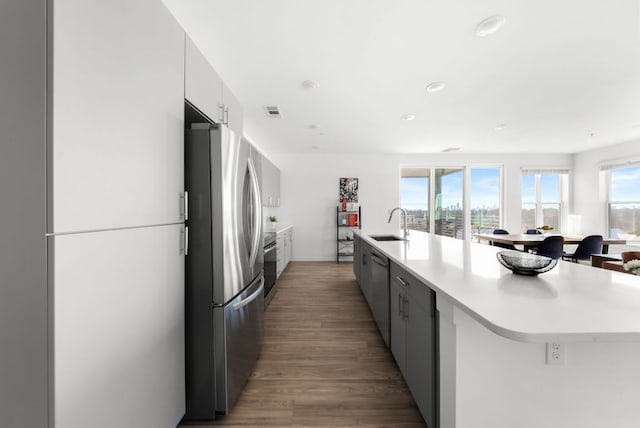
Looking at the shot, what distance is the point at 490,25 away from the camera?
1.98 metres

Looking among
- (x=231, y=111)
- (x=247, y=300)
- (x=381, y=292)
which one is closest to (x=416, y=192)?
(x=381, y=292)

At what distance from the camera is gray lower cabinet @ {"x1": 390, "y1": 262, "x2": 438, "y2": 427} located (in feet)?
4.09

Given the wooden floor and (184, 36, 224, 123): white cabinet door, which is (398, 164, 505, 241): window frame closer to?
the wooden floor

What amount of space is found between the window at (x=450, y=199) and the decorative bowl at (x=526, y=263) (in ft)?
19.0

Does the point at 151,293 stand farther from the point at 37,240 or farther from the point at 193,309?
the point at 37,240

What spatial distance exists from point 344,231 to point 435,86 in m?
4.12

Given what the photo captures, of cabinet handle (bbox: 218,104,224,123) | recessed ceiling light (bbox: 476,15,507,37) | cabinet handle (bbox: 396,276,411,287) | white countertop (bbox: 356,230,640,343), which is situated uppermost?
recessed ceiling light (bbox: 476,15,507,37)

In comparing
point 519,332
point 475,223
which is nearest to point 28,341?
point 519,332

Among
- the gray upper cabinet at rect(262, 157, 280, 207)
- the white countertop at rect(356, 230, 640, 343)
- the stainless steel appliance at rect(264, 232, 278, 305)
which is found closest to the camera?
the white countertop at rect(356, 230, 640, 343)

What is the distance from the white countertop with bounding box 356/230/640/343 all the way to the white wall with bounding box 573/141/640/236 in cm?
669

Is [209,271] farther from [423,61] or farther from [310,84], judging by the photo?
[423,61]

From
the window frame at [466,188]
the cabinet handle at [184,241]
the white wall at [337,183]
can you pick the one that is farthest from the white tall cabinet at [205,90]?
the window frame at [466,188]

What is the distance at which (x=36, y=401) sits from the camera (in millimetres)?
749

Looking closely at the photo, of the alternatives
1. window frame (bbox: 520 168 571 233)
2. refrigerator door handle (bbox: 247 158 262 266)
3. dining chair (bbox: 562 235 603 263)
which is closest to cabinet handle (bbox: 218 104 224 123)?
refrigerator door handle (bbox: 247 158 262 266)
